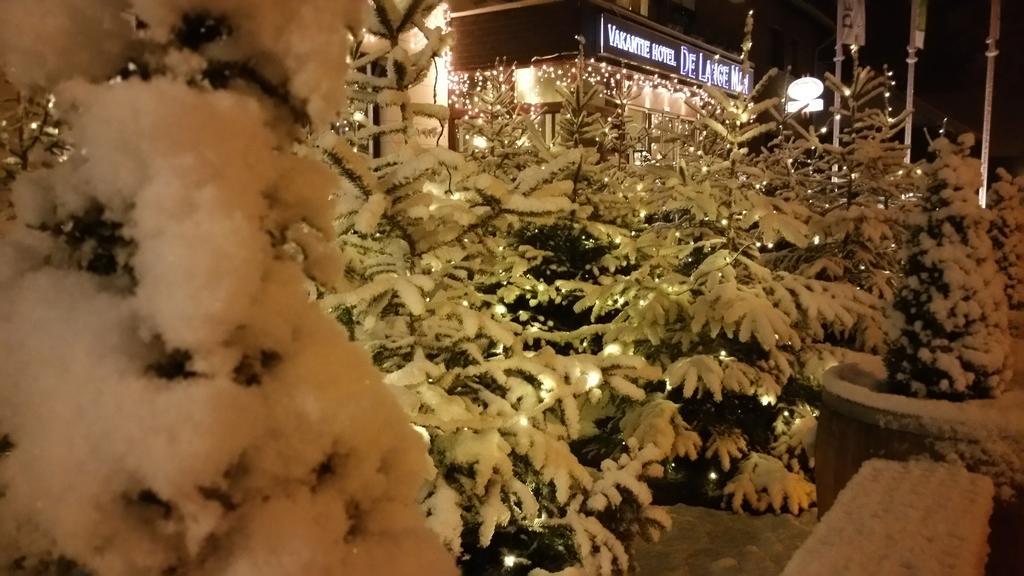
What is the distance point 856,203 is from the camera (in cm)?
681

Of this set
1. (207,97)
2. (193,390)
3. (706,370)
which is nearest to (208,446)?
(193,390)

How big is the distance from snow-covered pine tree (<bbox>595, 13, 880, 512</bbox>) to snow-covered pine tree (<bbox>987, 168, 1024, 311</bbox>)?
109 centimetres

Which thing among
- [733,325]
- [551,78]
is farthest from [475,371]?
[551,78]

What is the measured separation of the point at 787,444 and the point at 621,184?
2935 mm

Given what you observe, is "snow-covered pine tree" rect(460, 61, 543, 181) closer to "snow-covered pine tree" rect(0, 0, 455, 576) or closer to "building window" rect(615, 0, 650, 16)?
"snow-covered pine tree" rect(0, 0, 455, 576)

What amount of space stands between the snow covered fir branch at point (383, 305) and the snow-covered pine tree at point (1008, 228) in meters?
0.04

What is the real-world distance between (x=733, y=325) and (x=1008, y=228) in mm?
2288

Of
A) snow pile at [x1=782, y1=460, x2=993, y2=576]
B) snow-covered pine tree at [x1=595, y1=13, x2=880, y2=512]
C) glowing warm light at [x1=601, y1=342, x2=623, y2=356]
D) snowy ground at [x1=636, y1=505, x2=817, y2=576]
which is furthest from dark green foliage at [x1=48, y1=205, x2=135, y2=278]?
glowing warm light at [x1=601, y1=342, x2=623, y2=356]

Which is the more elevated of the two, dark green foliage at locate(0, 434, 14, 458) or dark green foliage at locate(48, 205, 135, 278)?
dark green foliage at locate(48, 205, 135, 278)

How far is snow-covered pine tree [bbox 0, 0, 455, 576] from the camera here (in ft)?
4.15

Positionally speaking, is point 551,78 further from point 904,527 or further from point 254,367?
point 254,367

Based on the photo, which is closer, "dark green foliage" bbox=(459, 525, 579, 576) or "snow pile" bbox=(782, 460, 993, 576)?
"snow pile" bbox=(782, 460, 993, 576)

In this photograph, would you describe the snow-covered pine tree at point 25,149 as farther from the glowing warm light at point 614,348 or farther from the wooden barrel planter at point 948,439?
the glowing warm light at point 614,348

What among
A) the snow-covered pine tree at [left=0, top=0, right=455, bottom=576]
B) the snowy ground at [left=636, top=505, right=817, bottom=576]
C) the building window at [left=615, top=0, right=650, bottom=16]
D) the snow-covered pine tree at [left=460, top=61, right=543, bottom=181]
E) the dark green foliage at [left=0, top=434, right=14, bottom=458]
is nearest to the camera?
the snow-covered pine tree at [left=0, top=0, right=455, bottom=576]
